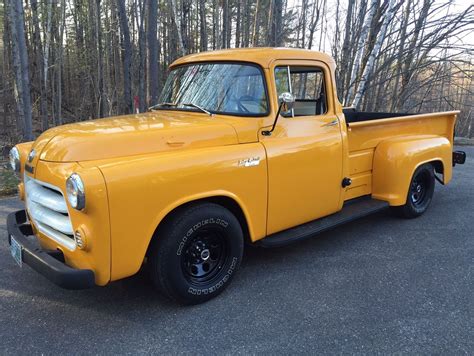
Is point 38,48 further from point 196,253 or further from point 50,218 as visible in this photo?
point 196,253

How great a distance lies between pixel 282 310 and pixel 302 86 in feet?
9.73

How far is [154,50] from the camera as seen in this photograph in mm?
9344

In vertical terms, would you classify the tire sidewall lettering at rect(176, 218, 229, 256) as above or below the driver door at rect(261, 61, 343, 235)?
below

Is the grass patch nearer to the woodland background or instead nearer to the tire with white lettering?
the woodland background

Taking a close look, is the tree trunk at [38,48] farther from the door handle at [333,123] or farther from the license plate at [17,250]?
the door handle at [333,123]

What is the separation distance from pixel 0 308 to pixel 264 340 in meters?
2.13

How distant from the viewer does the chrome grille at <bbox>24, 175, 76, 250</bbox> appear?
2725 mm

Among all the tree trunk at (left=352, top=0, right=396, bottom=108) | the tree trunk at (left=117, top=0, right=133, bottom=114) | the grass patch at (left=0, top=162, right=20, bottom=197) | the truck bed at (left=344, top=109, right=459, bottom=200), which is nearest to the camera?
the truck bed at (left=344, top=109, right=459, bottom=200)

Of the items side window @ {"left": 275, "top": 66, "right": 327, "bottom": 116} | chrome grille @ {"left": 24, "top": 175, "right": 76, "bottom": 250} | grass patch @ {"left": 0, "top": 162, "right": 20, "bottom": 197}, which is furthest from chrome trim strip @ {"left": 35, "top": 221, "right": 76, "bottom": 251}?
grass patch @ {"left": 0, "top": 162, "right": 20, "bottom": 197}

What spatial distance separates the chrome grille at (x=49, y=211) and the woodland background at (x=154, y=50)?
4914mm

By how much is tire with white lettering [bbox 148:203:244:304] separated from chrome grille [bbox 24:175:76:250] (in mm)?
632

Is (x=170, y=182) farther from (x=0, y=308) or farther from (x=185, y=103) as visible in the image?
(x=0, y=308)

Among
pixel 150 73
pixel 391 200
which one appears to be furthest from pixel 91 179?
pixel 150 73

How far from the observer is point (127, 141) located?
Result: 2.92m
